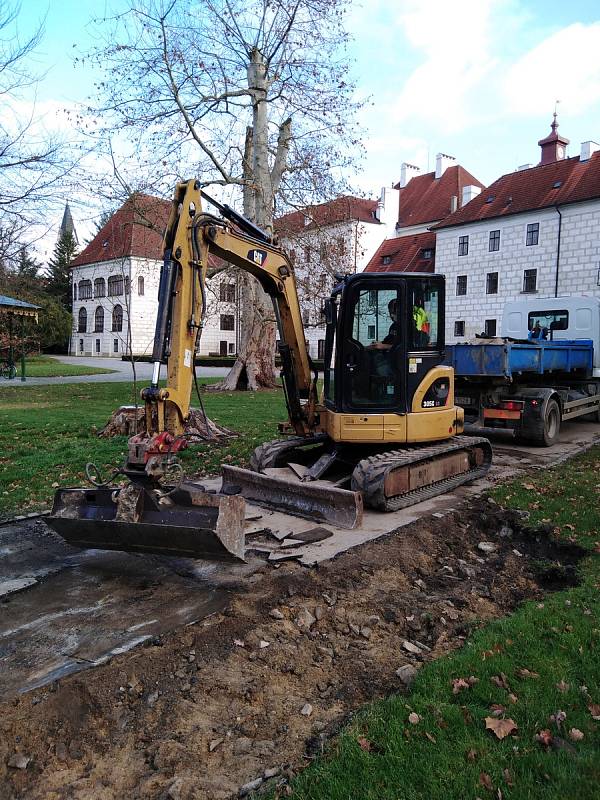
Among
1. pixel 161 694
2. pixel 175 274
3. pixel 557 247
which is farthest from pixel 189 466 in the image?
pixel 557 247

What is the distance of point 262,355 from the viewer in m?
23.6

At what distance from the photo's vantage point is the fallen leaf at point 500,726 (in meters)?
3.16

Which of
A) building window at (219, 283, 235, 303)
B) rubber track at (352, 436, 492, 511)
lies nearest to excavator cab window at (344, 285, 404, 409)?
rubber track at (352, 436, 492, 511)

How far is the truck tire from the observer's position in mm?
11633

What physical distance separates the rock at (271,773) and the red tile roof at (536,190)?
120 ft

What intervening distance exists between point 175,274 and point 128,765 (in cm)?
371

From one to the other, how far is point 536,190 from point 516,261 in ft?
13.8

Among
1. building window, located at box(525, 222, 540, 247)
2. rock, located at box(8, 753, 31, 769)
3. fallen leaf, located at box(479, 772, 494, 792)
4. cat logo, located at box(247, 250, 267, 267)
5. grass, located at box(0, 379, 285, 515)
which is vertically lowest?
rock, located at box(8, 753, 31, 769)

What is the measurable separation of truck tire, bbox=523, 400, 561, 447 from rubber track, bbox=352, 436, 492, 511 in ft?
11.9

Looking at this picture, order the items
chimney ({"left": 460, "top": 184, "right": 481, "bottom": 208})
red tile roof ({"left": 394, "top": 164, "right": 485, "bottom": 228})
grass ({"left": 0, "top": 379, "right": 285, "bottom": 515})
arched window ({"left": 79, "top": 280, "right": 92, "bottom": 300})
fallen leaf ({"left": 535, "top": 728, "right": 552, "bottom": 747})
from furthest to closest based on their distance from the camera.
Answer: arched window ({"left": 79, "top": 280, "right": 92, "bottom": 300}), red tile roof ({"left": 394, "top": 164, "right": 485, "bottom": 228}), chimney ({"left": 460, "top": 184, "right": 481, "bottom": 208}), grass ({"left": 0, "top": 379, "right": 285, "bottom": 515}), fallen leaf ({"left": 535, "top": 728, "right": 552, "bottom": 747})

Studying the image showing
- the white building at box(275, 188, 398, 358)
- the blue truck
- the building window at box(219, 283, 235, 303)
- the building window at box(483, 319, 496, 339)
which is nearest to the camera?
the blue truck

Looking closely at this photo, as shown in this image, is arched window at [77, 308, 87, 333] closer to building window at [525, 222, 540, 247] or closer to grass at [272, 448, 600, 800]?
building window at [525, 222, 540, 247]

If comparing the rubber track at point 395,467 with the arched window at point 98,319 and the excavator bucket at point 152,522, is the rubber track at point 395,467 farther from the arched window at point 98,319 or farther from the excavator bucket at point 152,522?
the arched window at point 98,319

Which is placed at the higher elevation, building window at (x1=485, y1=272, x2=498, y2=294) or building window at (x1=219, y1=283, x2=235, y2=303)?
building window at (x1=485, y1=272, x2=498, y2=294)
